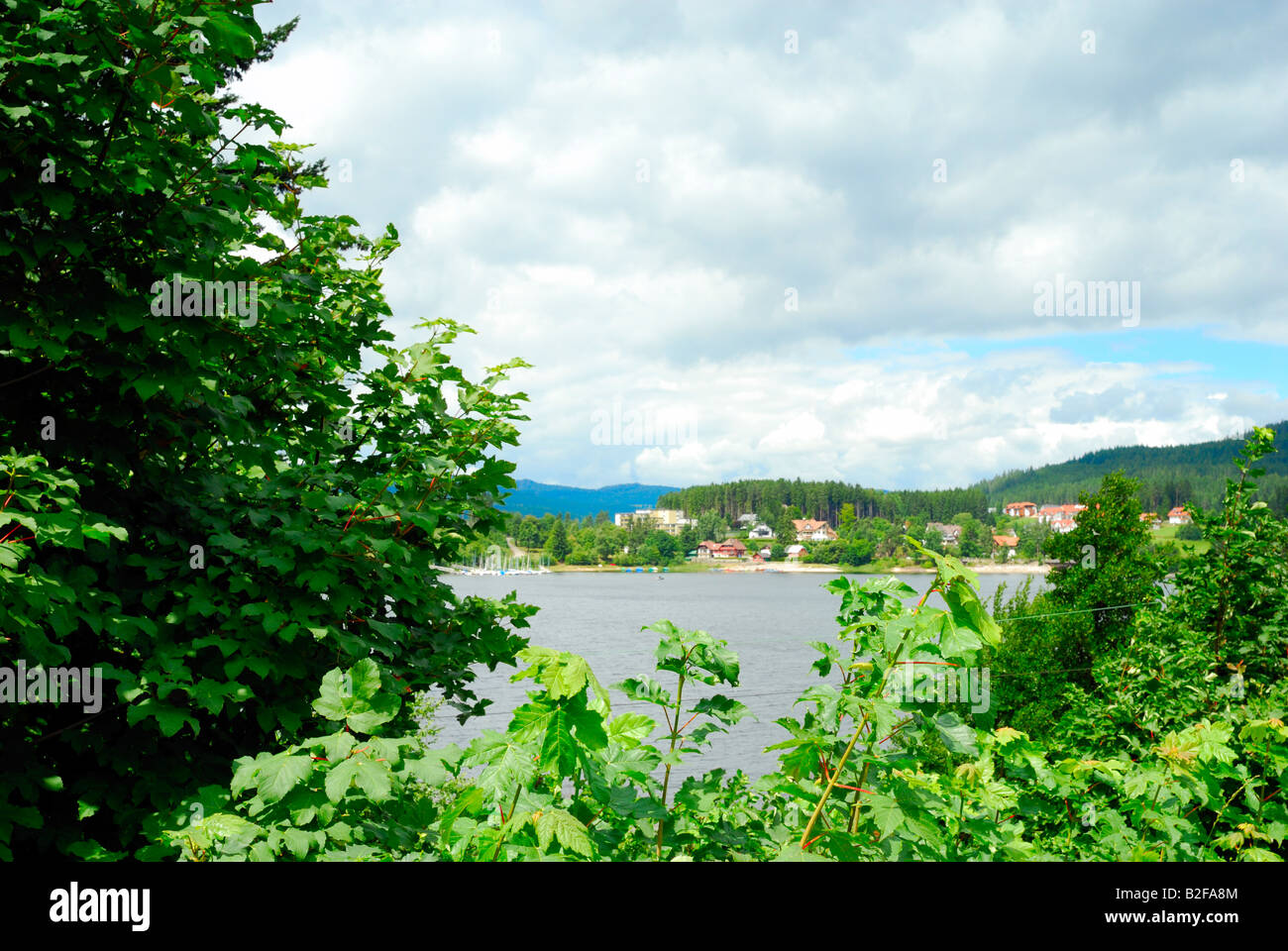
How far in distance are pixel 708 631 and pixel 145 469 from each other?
12.1 m

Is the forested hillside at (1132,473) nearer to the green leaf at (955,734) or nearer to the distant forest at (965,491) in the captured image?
the distant forest at (965,491)

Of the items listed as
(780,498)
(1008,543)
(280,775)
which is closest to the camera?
(280,775)

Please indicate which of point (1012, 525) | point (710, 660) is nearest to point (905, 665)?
point (710, 660)

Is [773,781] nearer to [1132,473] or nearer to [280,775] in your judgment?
[280,775]

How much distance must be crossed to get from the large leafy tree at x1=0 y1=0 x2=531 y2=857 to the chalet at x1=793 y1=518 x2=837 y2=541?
115 meters

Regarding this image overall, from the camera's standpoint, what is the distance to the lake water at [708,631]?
26.5 ft

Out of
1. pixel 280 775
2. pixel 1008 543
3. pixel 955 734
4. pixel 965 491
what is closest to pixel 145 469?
pixel 280 775

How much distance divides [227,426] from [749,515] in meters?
135

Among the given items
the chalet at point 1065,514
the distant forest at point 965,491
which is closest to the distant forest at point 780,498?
the distant forest at point 965,491

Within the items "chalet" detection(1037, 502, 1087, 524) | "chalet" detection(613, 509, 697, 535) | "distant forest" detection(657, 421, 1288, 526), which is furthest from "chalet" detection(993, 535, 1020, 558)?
"chalet" detection(613, 509, 697, 535)

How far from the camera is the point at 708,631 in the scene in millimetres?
14656

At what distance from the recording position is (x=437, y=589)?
4.59 metres

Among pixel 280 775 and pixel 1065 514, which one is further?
pixel 1065 514
